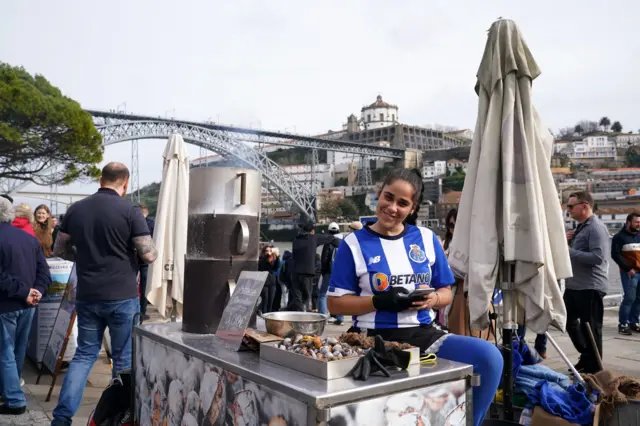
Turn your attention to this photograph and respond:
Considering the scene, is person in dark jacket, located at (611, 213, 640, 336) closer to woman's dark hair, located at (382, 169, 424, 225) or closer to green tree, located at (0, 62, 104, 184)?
woman's dark hair, located at (382, 169, 424, 225)

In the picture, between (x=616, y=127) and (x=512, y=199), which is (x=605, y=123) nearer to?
(x=616, y=127)

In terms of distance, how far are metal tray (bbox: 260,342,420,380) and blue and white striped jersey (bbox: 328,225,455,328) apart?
568mm

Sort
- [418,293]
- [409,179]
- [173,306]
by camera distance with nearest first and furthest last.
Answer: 1. [418,293]
2. [409,179]
3. [173,306]

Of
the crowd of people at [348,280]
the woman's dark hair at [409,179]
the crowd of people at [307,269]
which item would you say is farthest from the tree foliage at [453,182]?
the woman's dark hair at [409,179]

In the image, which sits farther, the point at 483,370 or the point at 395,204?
the point at 395,204

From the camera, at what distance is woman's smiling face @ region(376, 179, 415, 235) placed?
8.16 ft

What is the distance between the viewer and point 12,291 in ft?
13.4

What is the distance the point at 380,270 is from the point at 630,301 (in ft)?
21.1

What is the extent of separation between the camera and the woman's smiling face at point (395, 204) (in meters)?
2.49

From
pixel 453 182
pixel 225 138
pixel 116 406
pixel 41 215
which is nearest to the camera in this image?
pixel 116 406

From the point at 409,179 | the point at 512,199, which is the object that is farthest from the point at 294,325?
the point at 512,199

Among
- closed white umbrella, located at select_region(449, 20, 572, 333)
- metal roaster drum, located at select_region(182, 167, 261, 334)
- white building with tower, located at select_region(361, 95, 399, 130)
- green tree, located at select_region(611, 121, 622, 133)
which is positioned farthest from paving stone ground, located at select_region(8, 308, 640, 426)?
green tree, located at select_region(611, 121, 622, 133)

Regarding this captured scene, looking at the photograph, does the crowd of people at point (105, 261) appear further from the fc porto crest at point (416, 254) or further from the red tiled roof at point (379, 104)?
the red tiled roof at point (379, 104)

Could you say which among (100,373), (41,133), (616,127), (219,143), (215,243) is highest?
(616,127)
